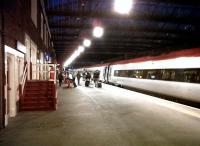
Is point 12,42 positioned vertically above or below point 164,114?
above

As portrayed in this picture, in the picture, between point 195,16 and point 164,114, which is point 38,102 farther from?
point 195,16

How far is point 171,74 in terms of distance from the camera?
15.2m

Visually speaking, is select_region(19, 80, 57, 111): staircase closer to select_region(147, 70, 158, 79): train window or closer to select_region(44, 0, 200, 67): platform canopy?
select_region(44, 0, 200, 67): platform canopy

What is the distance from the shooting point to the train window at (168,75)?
1499 centimetres

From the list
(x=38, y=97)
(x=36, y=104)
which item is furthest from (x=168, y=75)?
(x=36, y=104)

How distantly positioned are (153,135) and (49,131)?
111 inches

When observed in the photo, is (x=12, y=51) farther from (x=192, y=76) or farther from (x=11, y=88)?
(x=192, y=76)

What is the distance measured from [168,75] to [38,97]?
25.5 ft

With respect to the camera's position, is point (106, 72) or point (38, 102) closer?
point (38, 102)

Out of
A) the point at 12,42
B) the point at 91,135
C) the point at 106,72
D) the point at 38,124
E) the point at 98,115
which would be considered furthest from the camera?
the point at 106,72

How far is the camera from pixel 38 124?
27.3 feet

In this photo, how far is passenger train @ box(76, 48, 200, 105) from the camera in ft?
41.8

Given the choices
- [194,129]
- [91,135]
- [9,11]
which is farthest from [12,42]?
[194,129]

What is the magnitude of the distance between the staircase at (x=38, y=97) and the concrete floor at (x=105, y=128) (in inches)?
29.2
